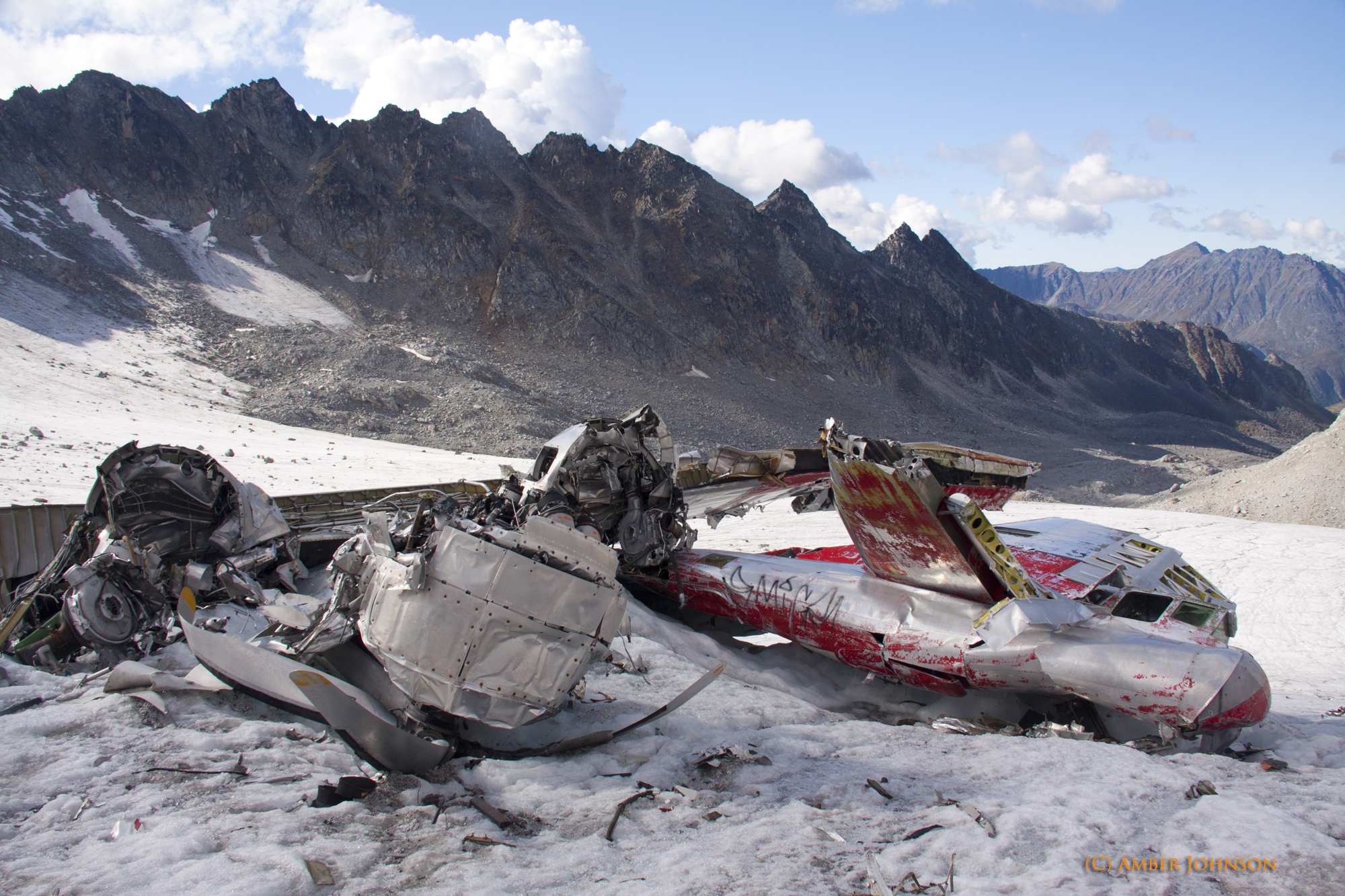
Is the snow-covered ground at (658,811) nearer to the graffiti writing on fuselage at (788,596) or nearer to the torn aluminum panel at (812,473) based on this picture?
the graffiti writing on fuselage at (788,596)

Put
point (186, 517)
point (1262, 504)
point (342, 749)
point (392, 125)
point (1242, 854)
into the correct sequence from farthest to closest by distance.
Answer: point (392, 125) < point (1262, 504) < point (186, 517) < point (342, 749) < point (1242, 854)

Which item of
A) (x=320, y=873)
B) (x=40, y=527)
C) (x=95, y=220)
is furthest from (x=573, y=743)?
(x=95, y=220)

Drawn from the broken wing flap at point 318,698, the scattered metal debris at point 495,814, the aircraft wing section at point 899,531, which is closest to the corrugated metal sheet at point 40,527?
the broken wing flap at point 318,698

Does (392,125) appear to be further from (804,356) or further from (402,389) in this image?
(804,356)

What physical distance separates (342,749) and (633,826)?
6.62 ft

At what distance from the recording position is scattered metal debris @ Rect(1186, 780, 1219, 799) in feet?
13.1

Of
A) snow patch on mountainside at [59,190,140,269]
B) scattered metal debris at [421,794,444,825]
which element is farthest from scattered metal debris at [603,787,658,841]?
snow patch on mountainside at [59,190,140,269]

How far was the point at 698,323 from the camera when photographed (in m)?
60.9

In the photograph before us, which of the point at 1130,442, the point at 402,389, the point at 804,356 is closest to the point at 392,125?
the point at 402,389

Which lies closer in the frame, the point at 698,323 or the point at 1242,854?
the point at 1242,854

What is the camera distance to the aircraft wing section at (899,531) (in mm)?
6203

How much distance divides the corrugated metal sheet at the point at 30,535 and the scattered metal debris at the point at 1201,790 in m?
11.0

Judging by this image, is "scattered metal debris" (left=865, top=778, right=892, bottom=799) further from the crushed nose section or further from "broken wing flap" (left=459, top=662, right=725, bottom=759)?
the crushed nose section

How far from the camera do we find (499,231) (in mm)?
58844
